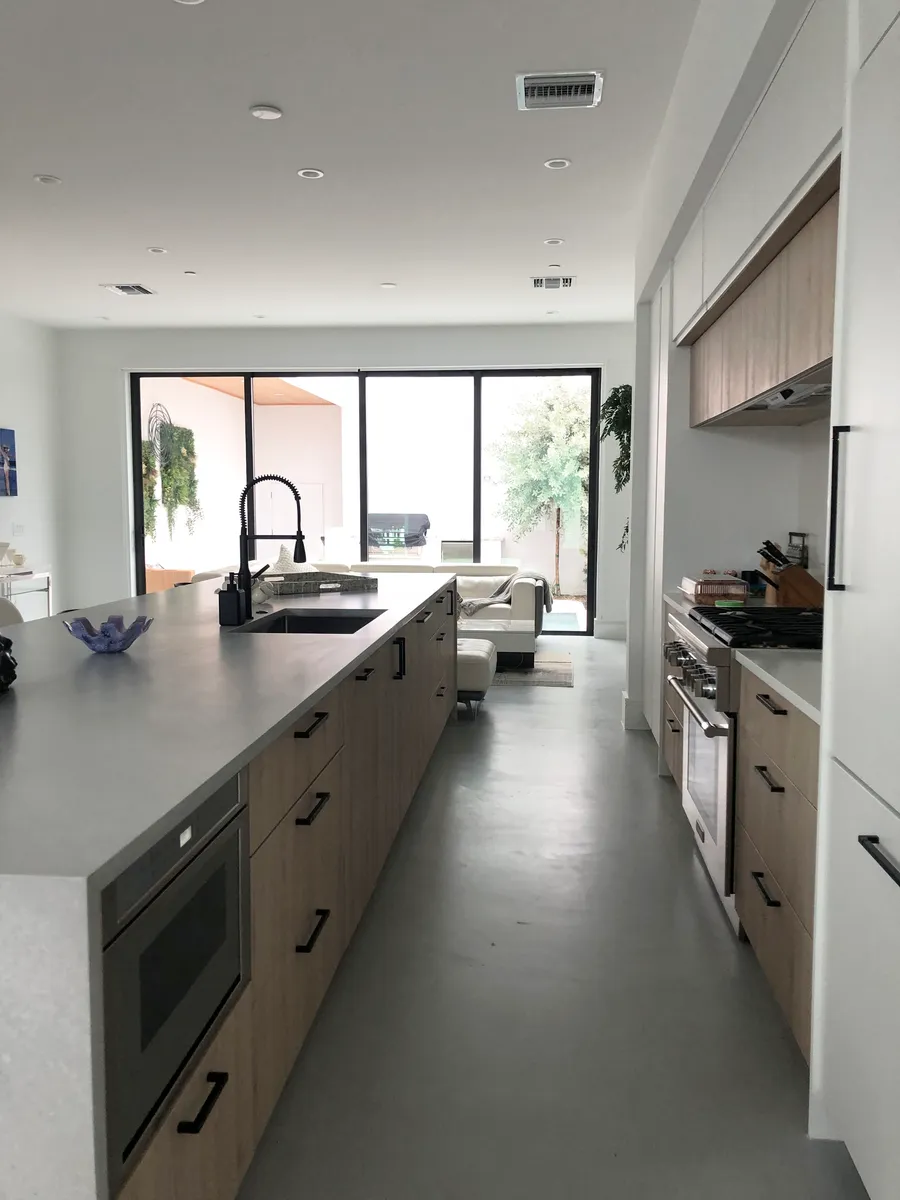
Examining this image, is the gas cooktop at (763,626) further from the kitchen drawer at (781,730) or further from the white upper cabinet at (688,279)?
the white upper cabinet at (688,279)

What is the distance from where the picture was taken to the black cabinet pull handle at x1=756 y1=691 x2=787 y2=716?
2172 mm

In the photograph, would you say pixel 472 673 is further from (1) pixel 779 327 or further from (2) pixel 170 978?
(2) pixel 170 978

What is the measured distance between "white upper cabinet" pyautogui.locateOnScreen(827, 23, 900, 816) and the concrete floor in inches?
22.9

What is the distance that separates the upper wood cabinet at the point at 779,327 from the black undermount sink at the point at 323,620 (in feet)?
5.11

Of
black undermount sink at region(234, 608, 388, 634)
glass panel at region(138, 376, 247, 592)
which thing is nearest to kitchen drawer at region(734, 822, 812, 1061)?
black undermount sink at region(234, 608, 388, 634)

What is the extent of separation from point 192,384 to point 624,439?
16.4ft

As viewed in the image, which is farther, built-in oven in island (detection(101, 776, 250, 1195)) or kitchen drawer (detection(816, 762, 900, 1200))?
kitchen drawer (detection(816, 762, 900, 1200))

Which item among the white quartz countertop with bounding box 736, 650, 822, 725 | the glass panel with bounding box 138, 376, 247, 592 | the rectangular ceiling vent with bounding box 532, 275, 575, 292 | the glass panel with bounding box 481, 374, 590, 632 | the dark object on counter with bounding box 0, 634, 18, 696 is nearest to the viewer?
the dark object on counter with bounding box 0, 634, 18, 696

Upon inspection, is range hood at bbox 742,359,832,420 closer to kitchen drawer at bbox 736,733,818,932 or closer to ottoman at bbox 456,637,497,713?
kitchen drawer at bbox 736,733,818,932

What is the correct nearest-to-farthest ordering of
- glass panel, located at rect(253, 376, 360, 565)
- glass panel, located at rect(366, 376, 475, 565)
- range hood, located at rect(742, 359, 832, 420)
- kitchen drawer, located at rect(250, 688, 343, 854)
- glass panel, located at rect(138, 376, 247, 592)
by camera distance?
kitchen drawer, located at rect(250, 688, 343, 854)
range hood, located at rect(742, 359, 832, 420)
glass panel, located at rect(366, 376, 475, 565)
glass panel, located at rect(253, 376, 360, 565)
glass panel, located at rect(138, 376, 247, 592)

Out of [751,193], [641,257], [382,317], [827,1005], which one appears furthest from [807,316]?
[382,317]

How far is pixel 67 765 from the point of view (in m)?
1.40

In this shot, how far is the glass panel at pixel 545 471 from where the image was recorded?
29.9ft

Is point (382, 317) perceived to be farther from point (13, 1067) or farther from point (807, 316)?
point (13, 1067)
